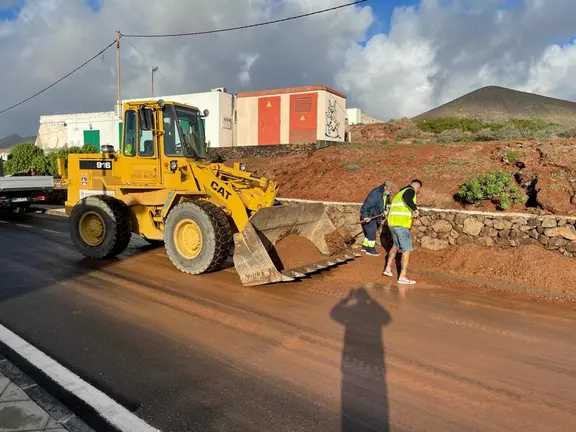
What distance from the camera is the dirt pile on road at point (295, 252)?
7348mm

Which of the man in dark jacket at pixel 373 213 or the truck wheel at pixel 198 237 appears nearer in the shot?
the truck wheel at pixel 198 237

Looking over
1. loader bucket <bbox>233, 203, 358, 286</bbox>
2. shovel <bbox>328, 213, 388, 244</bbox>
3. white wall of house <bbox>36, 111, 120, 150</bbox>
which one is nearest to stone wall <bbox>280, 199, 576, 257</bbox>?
shovel <bbox>328, 213, 388, 244</bbox>

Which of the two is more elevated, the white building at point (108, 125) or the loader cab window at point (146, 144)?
the white building at point (108, 125)

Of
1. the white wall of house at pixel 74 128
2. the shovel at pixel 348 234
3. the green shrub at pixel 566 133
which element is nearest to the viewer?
the shovel at pixel 348 234

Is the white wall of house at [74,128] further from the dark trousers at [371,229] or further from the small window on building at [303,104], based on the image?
the dark trousers at [371,229]

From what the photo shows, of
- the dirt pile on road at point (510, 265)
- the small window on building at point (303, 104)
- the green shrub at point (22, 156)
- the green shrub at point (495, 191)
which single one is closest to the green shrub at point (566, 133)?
the green shrub at point (495, 191)

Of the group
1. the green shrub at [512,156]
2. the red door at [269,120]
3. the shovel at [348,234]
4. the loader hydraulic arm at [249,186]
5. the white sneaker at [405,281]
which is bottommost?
the white sneaker at [405,281]

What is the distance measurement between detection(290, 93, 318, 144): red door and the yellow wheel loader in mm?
16980

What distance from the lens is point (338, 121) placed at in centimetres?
2662

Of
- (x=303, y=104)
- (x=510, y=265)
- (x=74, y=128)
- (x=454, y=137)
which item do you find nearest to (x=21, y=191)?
(x=303, y=104)

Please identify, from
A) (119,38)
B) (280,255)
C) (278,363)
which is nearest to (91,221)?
(280,255)

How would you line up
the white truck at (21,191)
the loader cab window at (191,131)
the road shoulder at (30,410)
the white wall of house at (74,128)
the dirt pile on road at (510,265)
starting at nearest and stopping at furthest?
the road shoulder at (30,410) < the dirt pile on road at (510,265) < the loader cab window at (191,131) < the white truck at (21,191) < the white wall of house at (74,128)

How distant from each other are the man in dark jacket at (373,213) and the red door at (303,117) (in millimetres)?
16386

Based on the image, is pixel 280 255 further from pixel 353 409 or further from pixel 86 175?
pixel 86 175
